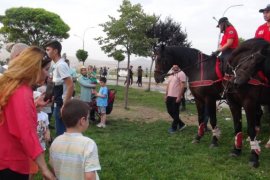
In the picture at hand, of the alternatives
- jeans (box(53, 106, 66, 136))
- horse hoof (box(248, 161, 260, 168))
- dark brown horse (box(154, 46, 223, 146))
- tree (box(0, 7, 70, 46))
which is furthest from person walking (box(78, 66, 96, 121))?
tree (box(0, 7, 70, 46))

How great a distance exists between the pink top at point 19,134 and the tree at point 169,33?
2320 centimetres

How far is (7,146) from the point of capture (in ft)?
9.56

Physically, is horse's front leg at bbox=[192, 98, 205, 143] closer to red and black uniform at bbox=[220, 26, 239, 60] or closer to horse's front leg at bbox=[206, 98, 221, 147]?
horse's front leg at bbox=[206, 98, 221, 147]

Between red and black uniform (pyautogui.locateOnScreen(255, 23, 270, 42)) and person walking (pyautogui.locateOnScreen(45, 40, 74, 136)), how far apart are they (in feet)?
12.9

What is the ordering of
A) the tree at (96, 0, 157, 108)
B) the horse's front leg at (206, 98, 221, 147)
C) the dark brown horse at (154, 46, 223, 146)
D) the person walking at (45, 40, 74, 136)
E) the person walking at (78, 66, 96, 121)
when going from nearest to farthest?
1. the person walking at (45, 40, 74, 136)
2. the dark brown horse at (154, 46, 223, 146)
3. the horse's front leg at (206, 98, 221, 147)
4. the person walking at (78, 66, 96, 121)
5. the tree at (96, 0, 157, 108)

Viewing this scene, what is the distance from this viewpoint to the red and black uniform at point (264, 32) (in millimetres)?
7055

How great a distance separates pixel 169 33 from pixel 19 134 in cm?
2500

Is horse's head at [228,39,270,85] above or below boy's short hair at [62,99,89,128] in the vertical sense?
above

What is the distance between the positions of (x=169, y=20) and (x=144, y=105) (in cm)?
1346

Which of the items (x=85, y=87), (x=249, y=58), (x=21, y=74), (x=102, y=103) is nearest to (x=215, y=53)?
(x=249, y=58)

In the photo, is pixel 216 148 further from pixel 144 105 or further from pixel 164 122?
pixel 144 105

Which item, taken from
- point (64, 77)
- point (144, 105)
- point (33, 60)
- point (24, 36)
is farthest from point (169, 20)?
point (33, 60)

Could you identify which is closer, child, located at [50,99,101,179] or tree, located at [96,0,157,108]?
child, located at [50,99,101,179]

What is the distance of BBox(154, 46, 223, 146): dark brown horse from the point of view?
7.89 m
